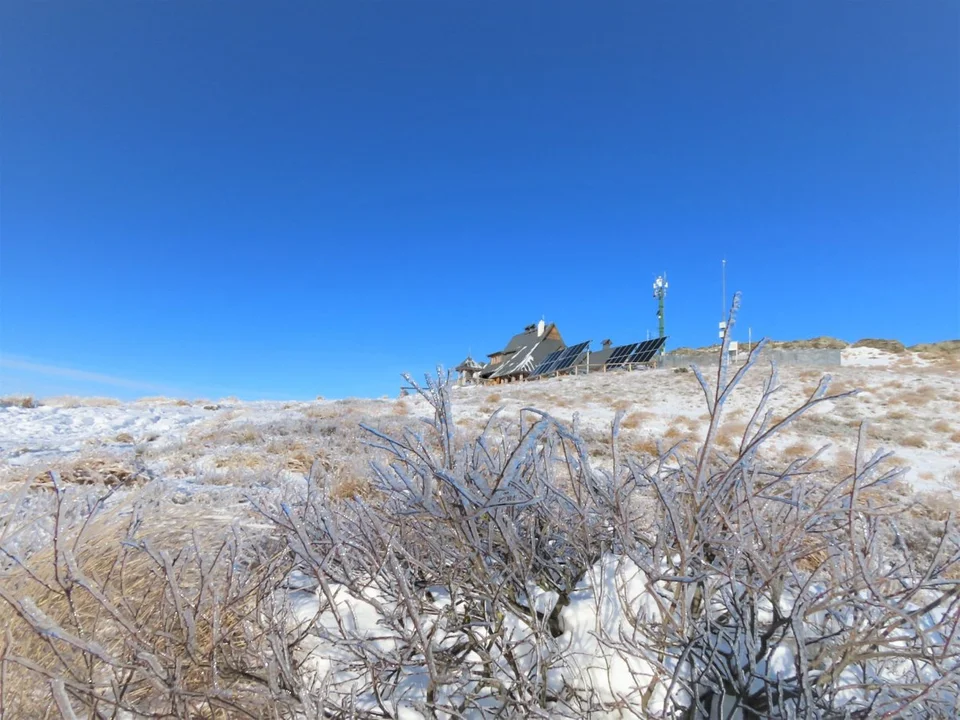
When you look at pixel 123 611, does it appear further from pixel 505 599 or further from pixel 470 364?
pixel 470 364

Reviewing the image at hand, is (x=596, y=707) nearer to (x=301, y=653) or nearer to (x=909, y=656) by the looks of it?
(x=909, y=656)

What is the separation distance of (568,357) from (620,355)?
330cm

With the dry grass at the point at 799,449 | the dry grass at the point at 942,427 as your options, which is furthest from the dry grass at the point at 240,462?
the dry grass at the point at 942,427

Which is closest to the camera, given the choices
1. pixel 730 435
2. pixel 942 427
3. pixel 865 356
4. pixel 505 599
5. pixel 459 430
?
pixel 505 599

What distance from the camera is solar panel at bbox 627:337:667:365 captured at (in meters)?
28.6

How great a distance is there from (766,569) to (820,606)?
6.8 inches

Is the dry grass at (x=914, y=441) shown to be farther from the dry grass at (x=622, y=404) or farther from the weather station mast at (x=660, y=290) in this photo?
the weather station mast at (x=660, y=290)

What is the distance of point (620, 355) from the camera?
3058 cm

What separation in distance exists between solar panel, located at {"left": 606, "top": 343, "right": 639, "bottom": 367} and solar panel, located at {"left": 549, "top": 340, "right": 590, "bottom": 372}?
1809 mm

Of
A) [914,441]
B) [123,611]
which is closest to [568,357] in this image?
[914,441]

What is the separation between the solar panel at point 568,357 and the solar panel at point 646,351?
9.52ft

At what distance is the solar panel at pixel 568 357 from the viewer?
29766 mm

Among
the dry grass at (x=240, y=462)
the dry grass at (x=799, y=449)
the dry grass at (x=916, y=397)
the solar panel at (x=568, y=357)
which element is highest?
the solar panel at (x=568, y=357)

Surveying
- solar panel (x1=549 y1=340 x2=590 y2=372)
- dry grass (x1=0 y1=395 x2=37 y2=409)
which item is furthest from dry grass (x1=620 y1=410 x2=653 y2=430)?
dry grass (x1=0 y1=395 x2=37 y2=409)
